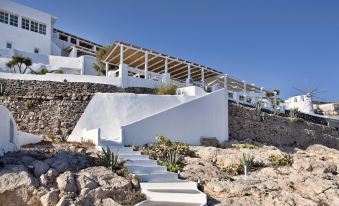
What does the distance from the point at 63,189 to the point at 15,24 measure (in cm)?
2944

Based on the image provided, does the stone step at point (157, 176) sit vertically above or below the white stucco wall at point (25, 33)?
below

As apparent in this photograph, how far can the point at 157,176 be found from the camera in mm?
15055

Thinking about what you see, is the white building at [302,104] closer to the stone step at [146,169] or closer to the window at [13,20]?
the window at [13,20]

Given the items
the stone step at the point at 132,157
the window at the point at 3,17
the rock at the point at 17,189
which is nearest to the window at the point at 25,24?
the window at the point at 3,17

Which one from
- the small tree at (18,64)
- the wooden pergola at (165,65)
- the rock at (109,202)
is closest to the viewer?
the rock at (109,202)

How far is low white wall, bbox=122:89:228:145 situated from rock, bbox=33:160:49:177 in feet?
19.6

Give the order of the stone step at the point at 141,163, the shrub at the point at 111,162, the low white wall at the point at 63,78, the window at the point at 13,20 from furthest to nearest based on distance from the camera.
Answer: the window at the point at 13,20, the low white wall at the point at 63,78, the stone step at the point at 141,163, the shrub at the point at 111,162

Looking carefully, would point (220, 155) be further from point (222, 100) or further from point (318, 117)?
point (318, 117)

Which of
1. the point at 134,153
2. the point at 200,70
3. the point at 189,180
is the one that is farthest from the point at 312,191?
the point at 200,70

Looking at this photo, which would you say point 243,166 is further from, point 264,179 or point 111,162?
point 111,162

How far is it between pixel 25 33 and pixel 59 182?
29085 mm

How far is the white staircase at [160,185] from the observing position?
13312 mm

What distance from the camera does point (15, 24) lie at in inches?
1502

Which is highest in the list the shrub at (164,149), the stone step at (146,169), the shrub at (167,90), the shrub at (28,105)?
the shrub at (167,90)
